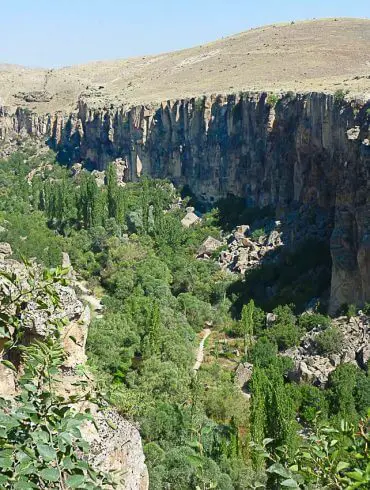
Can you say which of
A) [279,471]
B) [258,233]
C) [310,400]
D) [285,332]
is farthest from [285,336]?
[279,471]

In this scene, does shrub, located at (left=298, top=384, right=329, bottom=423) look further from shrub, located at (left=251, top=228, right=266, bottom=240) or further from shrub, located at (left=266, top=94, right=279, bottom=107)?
shrub, located at (left=266, top=94, right=279, bottom=107)

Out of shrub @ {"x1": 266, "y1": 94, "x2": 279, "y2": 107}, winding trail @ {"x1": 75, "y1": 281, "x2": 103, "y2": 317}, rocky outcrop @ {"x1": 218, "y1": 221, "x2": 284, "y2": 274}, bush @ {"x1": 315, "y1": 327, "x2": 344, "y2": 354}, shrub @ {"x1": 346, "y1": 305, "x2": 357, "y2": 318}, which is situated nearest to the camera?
bush @ {"x1": 315, "y1": 327, "x2": 344, "y2": 354}

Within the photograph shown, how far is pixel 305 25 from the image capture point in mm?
79125

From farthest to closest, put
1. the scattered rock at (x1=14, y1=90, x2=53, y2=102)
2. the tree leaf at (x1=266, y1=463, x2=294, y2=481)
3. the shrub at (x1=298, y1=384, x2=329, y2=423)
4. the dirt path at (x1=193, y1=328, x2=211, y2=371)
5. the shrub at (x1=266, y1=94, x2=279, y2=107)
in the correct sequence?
the scattered rock at (x1=14, y1=90, x2=53, y2=102) → the shrub at (x1=266, y1=94, x2=279, y2=107) → the dirt path at (x1=193, y1=328, x2=211, y2=371) → the shrub at (x1=298, y1=384, x2=329, y2=423) → the tree leaf at (x1=266, y1=463, x2=294, y2=481)

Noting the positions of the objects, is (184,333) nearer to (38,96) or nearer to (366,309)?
(366,309)

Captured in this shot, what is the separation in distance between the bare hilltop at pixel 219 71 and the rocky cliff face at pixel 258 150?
124 inches

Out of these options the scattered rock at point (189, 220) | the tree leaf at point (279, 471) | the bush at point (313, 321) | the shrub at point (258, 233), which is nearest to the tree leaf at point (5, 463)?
the tree leaf at point (279, 471)

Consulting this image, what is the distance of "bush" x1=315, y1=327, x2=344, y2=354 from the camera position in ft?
75.0

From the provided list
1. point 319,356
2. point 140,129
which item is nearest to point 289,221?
point 319,356

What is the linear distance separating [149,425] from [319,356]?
31.2ft

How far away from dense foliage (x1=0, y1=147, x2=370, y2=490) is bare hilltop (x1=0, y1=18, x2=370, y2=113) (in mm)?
14062

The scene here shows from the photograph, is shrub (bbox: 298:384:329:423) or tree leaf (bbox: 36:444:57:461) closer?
tree leaf (bbox: 36:444:57:461)

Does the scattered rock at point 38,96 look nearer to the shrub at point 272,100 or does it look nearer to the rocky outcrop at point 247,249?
the shrub at point 272,100

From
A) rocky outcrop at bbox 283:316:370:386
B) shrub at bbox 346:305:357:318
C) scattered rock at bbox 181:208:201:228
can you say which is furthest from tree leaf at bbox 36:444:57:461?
scattered rock at bbox 181:208:201:228
